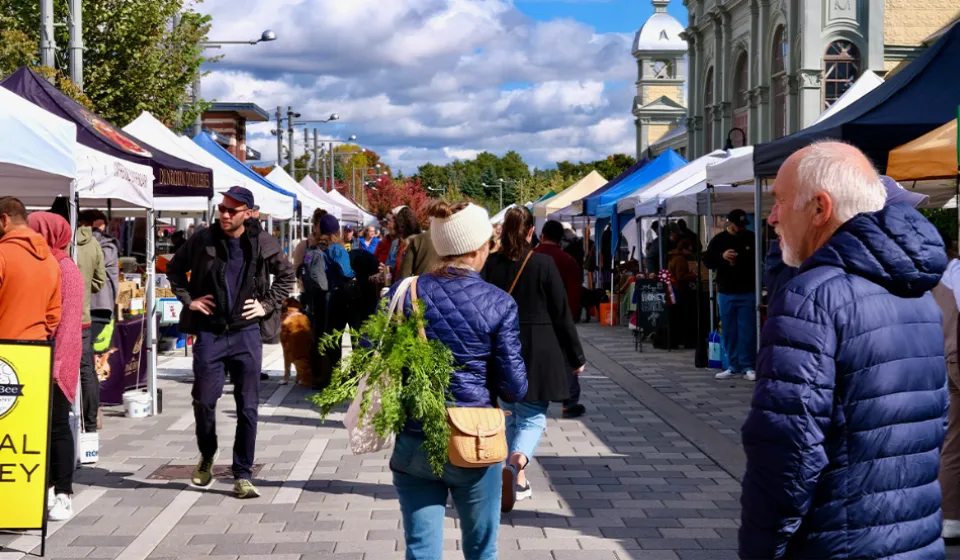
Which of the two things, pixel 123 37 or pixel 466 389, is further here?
pixel 123 37

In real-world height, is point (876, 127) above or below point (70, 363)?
above

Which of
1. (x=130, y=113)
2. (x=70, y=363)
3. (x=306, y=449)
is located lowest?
(x=306, y=449)

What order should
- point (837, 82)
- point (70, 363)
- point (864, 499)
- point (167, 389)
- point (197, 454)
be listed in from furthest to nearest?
1. point (837, 82)
2. point (167, 389)
3. point (197, 454)
4. point (70, 363)
5. point (864, 499)

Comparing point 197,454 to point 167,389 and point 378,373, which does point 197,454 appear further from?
point 378,373

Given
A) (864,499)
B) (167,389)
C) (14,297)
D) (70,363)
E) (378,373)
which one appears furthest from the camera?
(167,389)

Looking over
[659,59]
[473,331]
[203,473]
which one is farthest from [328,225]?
[659,59]

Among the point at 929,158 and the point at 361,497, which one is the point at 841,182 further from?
the point at 929,158

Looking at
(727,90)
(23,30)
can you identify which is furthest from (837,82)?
(23,30)

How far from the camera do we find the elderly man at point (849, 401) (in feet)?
8.41

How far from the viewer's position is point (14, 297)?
601cm

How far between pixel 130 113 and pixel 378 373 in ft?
64.3

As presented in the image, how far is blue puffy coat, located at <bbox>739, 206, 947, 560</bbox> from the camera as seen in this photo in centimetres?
256

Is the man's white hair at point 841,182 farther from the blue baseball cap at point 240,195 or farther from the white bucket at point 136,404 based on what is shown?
the white bucket at point 136,404

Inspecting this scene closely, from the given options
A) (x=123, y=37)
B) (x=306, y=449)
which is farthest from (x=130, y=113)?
(x=306, y=449)
